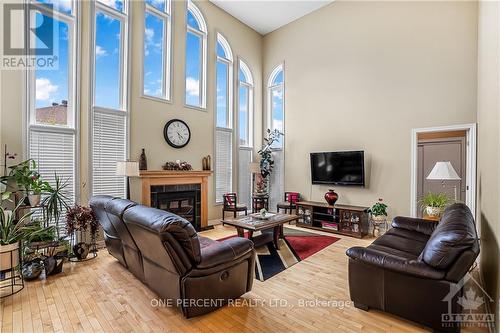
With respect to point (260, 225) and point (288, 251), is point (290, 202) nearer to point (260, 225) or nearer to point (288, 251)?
point (288, 251)

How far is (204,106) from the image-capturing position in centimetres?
605

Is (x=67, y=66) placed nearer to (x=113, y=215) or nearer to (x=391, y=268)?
(x=113, y=215)

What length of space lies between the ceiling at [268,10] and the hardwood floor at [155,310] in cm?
605

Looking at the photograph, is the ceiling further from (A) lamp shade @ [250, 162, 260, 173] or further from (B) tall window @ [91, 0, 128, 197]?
(A) lamp shade @ [250, 162, 260, 173]

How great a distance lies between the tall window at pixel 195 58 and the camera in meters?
5.80

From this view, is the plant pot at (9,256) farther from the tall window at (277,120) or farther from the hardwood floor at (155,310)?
the tall window at (277,120)

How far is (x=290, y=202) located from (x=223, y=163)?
197cm

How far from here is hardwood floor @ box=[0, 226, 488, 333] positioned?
221cm

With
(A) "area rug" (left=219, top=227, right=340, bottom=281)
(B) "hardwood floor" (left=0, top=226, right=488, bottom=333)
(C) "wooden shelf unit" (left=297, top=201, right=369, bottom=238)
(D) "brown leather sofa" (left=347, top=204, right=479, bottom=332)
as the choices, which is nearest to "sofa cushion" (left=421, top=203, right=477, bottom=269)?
(D) "brown leather sofa" (left=347, top=204, right=479, bottom=332)

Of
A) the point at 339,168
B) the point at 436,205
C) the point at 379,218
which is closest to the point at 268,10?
the point at 339,168

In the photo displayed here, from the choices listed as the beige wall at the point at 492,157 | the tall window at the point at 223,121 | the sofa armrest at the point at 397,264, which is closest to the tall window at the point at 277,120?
the tall window at the point at 223,121

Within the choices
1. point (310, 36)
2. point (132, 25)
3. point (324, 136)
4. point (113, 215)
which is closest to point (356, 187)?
point (324, 136)

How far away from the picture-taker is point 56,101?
4.01 m

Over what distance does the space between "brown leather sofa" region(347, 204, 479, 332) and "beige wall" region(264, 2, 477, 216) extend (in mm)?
2775
